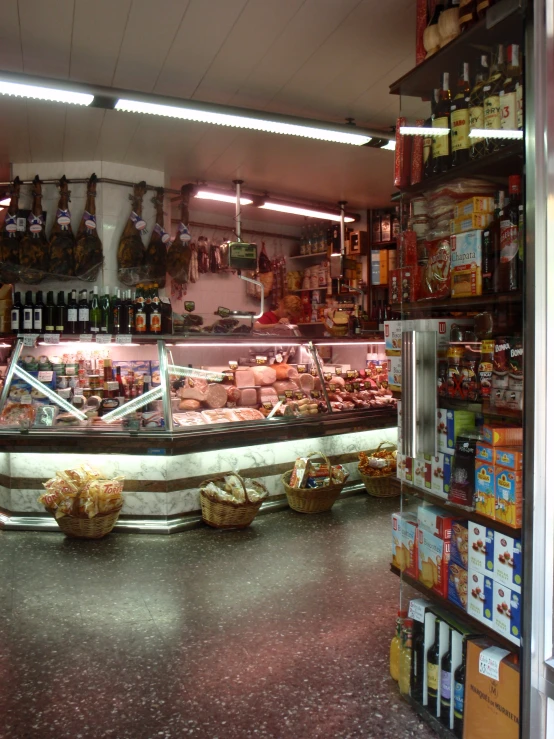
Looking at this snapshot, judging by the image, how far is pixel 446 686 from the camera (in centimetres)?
235

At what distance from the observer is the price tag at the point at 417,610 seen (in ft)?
8.16

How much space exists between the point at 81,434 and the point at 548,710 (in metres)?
3.78

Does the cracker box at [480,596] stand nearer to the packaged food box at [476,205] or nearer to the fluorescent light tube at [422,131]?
the packaged food box at [476,205]

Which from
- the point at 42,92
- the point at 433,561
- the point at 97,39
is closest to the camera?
the point at 433,561

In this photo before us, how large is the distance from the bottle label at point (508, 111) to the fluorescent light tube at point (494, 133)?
0.01m

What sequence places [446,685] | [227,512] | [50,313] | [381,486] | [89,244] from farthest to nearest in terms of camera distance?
[89,244] < [381,486] < [50,313] < [227,512] < [446,685]

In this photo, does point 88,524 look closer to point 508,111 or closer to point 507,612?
point 507,612

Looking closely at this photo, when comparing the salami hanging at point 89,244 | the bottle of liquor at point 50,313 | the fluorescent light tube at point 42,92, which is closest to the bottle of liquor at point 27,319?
the bottle of liquor at point 50,313

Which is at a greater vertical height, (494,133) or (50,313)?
(494,133)

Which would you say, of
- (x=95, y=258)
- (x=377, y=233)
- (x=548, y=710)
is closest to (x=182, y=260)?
(x=95, y=258)

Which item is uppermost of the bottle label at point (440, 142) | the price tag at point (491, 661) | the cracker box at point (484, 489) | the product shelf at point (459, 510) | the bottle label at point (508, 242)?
the bottle label at point (440, 142)

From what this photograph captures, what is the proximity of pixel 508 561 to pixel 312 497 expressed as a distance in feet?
10.3

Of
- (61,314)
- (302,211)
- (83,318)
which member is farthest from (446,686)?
(302,211)

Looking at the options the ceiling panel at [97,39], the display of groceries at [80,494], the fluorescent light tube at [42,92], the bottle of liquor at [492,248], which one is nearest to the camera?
the bottle of liquor at [492,248]
